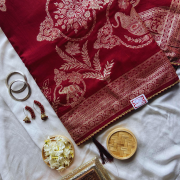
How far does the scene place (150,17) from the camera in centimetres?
108

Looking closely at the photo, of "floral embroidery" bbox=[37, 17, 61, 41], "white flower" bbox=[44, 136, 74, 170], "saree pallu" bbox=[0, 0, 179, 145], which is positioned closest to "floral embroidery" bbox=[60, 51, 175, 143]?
"saree pallu" bbox=[0, 0, 179, 145]

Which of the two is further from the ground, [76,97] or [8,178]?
[76,97]

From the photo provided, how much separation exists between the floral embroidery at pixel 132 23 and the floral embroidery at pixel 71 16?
0.13 metres

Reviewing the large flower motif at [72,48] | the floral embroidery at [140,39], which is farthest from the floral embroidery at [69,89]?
the floral embroidery at [140,39]

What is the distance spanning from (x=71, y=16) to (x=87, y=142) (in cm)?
78

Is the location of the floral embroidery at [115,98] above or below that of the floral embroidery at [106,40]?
below

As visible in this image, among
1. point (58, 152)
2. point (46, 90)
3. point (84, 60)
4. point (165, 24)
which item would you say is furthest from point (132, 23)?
point (58, 152)

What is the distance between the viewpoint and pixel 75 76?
102cm

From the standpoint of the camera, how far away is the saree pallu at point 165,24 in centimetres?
107

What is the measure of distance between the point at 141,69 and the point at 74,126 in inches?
20.8

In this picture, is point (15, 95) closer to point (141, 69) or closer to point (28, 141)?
point (28, 141)

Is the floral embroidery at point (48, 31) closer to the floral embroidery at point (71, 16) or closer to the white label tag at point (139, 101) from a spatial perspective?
the floral embroidery at point (71, 16)

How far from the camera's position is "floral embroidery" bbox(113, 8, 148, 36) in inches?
40.6

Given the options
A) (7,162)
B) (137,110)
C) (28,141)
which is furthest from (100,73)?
(7,162)
